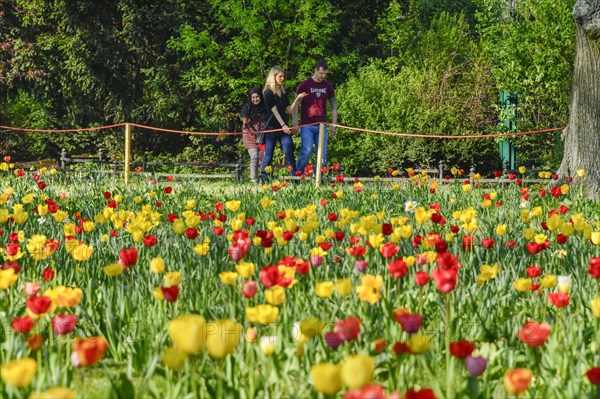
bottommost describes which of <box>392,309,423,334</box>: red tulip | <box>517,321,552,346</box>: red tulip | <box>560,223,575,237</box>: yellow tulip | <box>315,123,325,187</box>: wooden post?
<box>517,321,552,346</box>: red tulip

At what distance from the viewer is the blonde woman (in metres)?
11.3

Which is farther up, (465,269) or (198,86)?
(198,86)

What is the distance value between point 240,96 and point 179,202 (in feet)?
44.9

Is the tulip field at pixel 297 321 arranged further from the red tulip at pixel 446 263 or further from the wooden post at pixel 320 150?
the wooden post at pixel 320 150

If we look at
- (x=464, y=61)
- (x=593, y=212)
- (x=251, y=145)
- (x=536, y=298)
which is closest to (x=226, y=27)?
(x=464, y=61)

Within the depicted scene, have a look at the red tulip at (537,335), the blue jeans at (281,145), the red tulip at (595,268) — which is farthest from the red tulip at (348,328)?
the blue jeans at (281,145)

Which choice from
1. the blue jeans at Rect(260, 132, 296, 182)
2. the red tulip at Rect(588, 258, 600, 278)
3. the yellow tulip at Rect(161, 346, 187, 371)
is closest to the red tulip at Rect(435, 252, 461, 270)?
the red tulip at Rect(588, 258, 600, 278)

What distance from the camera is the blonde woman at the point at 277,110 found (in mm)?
11297

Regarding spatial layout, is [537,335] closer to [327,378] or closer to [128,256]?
[327,378]

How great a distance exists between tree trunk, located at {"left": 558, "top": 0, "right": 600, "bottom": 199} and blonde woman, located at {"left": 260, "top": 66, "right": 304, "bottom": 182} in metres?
3.72

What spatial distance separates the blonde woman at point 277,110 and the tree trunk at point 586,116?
372cm

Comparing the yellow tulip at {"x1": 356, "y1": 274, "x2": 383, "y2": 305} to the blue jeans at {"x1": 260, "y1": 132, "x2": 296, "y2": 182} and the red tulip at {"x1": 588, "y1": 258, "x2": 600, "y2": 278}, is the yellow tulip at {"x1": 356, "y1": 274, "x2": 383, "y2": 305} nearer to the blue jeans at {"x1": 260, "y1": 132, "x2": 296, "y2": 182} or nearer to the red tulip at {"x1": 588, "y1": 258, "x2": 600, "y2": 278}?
the red tulip at {"x1": 588, "y1": 258, "x2": 600, "y2": 278}

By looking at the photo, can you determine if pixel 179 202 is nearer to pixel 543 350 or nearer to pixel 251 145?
pixel 251 145

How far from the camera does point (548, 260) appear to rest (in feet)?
13.6
